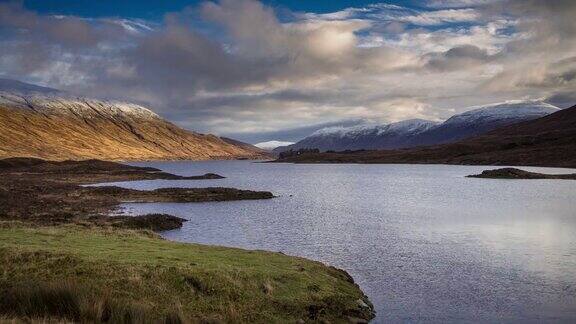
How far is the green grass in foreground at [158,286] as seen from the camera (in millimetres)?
16562

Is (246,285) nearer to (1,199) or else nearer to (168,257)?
(168,257)

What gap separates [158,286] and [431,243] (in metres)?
28.9

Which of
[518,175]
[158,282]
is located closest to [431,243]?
[158,282]

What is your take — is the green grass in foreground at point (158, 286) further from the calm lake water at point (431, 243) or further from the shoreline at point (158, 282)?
the calm lake water at point (431, 243)

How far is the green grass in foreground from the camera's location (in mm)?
16562

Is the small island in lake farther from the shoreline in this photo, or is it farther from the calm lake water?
the shoreline

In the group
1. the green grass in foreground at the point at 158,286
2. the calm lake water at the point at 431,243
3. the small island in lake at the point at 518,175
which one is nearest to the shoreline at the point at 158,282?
the green grass in foreground at the point at 158,286

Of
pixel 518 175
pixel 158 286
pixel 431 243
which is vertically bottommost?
pixel 431 243

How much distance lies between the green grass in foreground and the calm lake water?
4075 mm

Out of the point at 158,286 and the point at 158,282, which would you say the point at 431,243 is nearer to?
the point at 158,282

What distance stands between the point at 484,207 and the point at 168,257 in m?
56.9

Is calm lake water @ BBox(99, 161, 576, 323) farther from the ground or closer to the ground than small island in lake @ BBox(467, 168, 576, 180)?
closer to the ground

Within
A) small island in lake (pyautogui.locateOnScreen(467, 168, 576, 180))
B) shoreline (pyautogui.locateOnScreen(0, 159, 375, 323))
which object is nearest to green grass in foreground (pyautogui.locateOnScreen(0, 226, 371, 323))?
shoreline (pyautogui.locateOnScreen(0, 159, 375, 323))

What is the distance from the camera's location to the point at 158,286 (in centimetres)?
2123
